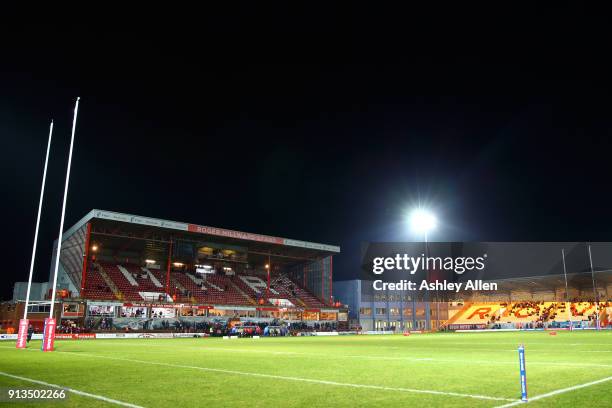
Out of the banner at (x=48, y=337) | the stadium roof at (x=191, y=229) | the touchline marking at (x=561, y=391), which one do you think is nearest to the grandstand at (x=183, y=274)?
the stadium roof at (x=191, y=229)

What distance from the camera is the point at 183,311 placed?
5947cm

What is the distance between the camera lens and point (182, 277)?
220 ft

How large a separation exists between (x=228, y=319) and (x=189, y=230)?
12354 mm

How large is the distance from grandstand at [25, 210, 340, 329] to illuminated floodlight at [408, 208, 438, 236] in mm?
20163

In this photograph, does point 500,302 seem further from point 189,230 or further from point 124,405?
point 124,405

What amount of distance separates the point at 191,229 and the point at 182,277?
10548 millimetres

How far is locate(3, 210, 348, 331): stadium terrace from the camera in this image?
52.0 metres

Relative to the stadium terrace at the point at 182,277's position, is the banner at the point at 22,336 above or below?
below

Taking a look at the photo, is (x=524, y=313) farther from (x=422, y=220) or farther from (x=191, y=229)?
(x=191, y=229)

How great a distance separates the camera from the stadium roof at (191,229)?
52.0 meters

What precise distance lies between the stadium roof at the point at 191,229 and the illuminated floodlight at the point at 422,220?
19643 mm

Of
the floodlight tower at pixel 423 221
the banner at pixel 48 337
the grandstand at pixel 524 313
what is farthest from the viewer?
the grandstand at pixel 524 313

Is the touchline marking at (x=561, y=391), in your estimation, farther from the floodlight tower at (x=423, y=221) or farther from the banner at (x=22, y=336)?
the floodlight tower at (x=423, y=221)

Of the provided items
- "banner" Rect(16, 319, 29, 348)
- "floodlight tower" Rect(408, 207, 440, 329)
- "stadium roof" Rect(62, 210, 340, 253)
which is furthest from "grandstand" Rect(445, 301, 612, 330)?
"banner" Rect(16, 319, 29, 348)
